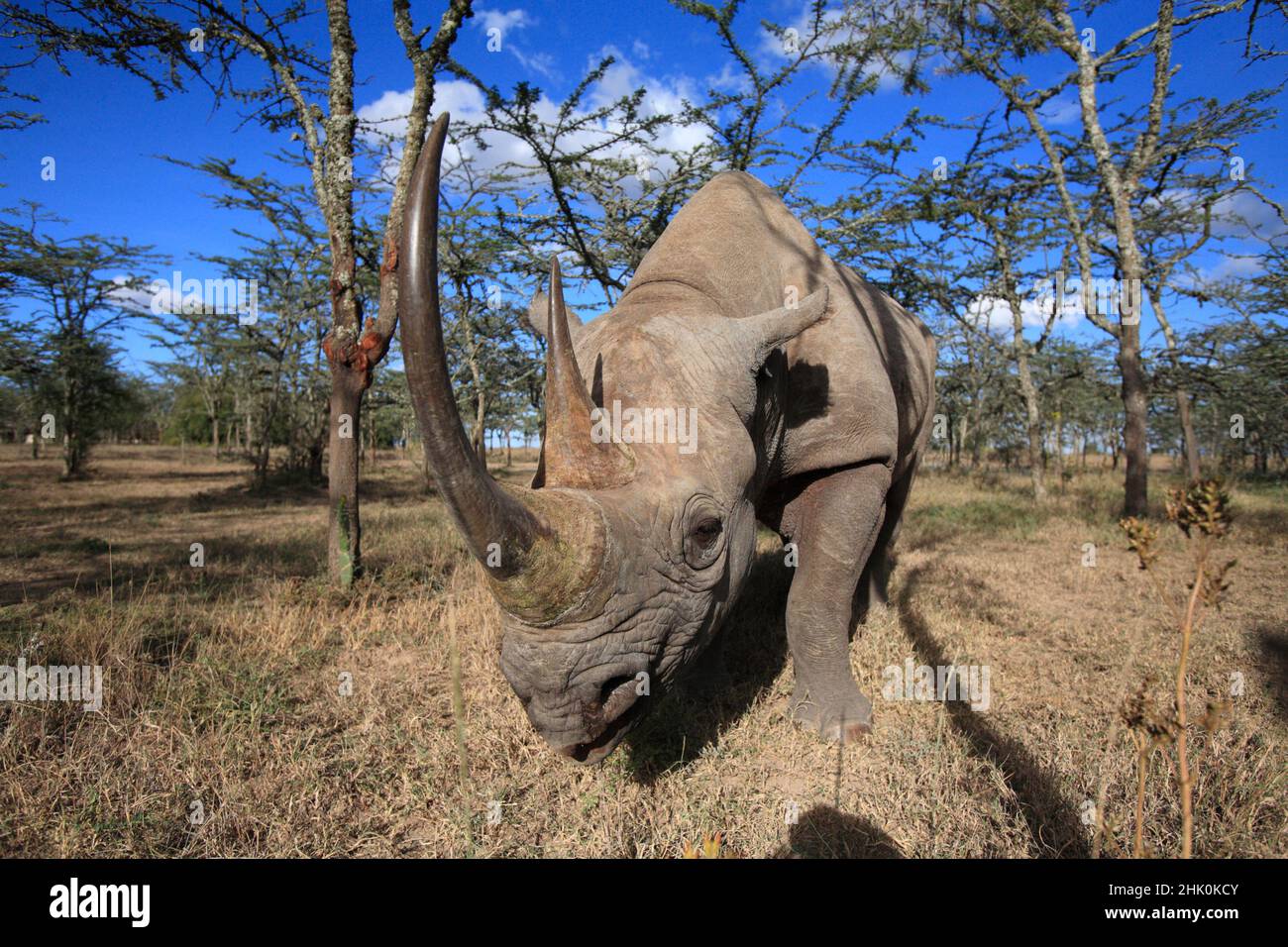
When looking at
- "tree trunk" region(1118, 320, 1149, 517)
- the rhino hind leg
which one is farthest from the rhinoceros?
"tree trunk" region(1118, 320, 1149, 517)

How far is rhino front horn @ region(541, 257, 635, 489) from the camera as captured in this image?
7.80 ft

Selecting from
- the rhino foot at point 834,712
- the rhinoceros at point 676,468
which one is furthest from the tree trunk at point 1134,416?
the rhino foot at point 834,712

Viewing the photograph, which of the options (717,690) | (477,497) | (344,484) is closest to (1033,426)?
(717,690)

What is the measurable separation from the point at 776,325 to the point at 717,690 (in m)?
2.27

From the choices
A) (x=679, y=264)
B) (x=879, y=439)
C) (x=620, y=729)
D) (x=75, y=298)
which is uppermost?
(x=75, y=298)

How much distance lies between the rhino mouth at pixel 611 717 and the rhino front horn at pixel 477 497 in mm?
393

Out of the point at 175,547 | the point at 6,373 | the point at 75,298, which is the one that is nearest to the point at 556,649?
the point at 175,547

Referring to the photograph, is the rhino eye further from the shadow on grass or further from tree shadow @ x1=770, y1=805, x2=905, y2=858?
tree shadow @ x1=770, y1=805, x2=905, y2=858

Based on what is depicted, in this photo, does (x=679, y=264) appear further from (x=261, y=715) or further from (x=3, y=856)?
(x=3, y=856)

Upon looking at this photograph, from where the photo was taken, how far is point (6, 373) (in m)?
12.8

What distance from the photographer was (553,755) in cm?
328

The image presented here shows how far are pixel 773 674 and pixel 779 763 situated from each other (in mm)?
1236

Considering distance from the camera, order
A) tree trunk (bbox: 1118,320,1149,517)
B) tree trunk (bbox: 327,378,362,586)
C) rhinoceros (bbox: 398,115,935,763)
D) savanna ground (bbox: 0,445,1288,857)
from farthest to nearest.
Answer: tree trunk (bbox: 1118,320,1149,517), tree trunk (bbox: 327,378,362,586), savanna ground (bbox: 0,445,1288,857), rhinoceros (bbox: 398,115,935,763)

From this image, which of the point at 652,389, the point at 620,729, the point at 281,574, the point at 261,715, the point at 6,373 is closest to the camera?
the point at 620,729
